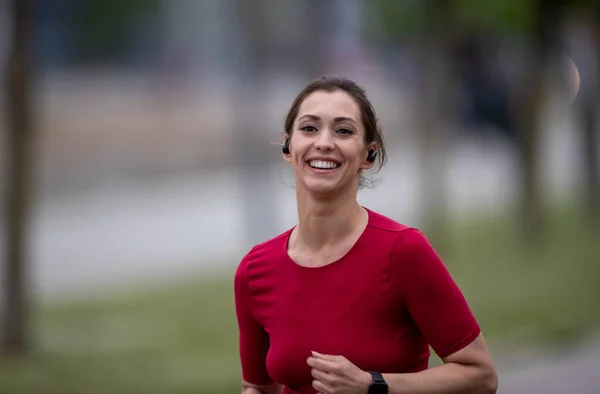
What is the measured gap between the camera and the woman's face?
9.91 ft

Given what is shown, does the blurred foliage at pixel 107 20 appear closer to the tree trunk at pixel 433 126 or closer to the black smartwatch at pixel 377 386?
the tree trunk at pixel 433 126

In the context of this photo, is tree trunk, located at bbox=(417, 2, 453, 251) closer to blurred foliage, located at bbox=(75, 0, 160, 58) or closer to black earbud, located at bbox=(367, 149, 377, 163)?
blurred foliage, located at bbox=(75, 0, 160, 58)

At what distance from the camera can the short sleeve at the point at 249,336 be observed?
3.15m

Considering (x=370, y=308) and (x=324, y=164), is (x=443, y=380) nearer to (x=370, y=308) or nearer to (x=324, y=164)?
(x=370, y=308)

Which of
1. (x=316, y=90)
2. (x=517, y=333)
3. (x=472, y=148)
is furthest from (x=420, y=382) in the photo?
(x=472, y=148)

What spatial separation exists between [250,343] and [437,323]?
640mm

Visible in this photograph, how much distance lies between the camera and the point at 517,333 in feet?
26.7

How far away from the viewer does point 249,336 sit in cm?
321

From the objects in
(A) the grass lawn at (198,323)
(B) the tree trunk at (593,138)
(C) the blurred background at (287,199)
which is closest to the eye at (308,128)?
(C) the blurred background at (287,199)

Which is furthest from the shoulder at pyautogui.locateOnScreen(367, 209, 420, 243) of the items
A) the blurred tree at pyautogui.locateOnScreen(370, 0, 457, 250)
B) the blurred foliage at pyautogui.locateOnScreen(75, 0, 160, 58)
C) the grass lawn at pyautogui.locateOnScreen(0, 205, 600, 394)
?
the blurred foliage at pyautogui.locateOnScreen(75, 0, 160, 58)

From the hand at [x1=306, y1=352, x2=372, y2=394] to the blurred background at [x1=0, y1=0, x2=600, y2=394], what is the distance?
961 mm

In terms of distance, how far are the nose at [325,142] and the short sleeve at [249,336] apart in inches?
16.3

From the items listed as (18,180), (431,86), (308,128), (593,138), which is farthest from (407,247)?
(593,138)

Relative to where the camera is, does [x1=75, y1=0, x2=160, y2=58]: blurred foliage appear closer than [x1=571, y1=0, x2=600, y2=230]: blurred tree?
No
